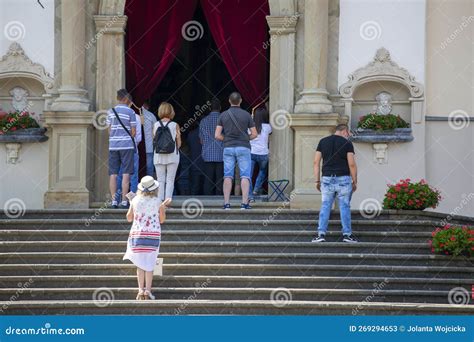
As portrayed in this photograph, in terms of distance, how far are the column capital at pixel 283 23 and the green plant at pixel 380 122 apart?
1706 mm

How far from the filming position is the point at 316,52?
18734 mm

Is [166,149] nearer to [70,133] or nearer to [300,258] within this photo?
[70,133]

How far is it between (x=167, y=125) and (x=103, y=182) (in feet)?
5.95

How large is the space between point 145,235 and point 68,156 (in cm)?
413

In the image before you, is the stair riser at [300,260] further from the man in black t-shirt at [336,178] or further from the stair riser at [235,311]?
the stair riser at [235,311]

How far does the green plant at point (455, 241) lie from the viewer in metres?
15.8

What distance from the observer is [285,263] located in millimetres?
15875

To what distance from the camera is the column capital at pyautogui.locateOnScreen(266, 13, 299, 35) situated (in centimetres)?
1908

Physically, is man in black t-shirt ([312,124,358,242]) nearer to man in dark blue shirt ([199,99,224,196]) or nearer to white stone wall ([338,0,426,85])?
white stone wall ([338,0,426,85])

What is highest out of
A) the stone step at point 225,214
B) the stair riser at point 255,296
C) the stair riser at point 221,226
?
the stone step at point 225,214

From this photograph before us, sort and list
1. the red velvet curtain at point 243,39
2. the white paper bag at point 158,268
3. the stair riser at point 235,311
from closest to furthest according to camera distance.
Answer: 1. the stair riser at point 235,311
2. the white paper bag at point 158,268
3. the red velvet curtain at point 243,39

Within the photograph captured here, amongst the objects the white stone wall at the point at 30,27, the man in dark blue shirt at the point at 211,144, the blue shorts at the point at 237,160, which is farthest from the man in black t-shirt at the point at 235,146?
the white stone wall at the point at 30,27

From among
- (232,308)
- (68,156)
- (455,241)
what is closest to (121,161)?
(68,156)

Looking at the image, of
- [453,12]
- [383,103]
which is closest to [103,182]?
[383,103]
